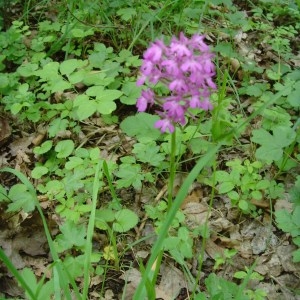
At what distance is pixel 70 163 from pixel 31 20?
6.26ft

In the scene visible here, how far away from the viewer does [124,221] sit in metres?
1.90

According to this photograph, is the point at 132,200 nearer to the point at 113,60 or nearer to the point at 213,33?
the point at 113,60

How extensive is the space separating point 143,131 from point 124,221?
0.47m

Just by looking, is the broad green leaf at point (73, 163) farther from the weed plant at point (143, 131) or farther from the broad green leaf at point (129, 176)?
the broad green leaf at point (129, 176)

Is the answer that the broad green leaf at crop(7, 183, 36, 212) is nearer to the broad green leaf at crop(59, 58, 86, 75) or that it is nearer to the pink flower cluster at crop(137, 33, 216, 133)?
the broad green leaf at crop(59, 58, 86, 75)

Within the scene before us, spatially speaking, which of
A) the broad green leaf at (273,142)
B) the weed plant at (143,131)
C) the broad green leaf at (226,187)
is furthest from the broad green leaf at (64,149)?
the broad green leaf at (273,142)

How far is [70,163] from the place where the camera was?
2.14 metres

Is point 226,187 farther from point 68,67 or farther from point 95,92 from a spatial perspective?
point 68,67

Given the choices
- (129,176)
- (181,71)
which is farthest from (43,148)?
(181,71)

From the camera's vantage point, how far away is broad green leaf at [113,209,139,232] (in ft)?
6.14

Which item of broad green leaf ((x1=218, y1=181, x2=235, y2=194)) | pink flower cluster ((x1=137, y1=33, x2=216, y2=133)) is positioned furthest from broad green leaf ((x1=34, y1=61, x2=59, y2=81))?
pink flower cluster ((x1=137, y1=33, x2=216, y2=133))

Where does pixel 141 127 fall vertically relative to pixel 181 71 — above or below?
below

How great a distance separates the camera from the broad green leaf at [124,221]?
187 centimetres

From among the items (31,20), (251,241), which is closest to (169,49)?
(251,241)
